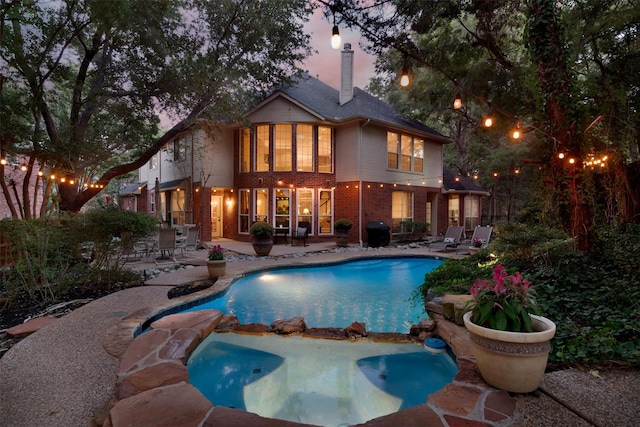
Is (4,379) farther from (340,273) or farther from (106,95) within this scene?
(106,95)

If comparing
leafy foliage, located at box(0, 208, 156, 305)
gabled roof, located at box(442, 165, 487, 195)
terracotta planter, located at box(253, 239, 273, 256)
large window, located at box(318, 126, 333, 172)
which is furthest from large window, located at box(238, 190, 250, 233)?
gabled roof, located at box(442, 165, 487, 195)

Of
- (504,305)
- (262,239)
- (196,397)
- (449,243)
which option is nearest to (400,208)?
(449,243)

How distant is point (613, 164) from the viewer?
6422 millimetres

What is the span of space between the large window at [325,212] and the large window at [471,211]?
8.68 meters

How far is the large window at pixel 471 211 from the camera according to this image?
59.8ft

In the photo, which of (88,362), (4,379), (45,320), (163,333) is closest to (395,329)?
(163,333)

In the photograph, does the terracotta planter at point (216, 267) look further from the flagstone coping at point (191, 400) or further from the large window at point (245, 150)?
the large window at point (245, 150)

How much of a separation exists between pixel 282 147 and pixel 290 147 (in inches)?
14.6

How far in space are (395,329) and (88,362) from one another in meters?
3.86

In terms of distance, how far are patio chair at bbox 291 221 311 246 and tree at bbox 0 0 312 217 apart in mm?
5133

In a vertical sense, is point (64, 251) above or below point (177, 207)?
below

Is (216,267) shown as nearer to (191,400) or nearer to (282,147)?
(191,400)

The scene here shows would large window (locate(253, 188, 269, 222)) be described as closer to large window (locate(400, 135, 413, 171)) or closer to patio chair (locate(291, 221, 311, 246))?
patio chair (locate(291, 221, 311, 246))

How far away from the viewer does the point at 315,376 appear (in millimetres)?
3453
